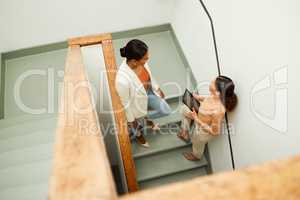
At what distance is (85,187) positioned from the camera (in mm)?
1186

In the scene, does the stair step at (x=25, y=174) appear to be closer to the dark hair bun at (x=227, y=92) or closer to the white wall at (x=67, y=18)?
the dark hair bun at (x=227, y=92)

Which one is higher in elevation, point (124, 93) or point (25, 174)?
point (124, 93)

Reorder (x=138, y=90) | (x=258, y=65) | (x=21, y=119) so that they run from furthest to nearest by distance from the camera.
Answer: (x=21, y=119)
(x=138, y=90)
(x=258, y=65)

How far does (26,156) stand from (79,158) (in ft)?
9.31

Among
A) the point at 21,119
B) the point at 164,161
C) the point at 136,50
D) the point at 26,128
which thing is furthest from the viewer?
the point at 21,119

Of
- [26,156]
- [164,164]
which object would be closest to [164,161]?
[164,164]

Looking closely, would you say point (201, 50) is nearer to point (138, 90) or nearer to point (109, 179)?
point (138, 90)

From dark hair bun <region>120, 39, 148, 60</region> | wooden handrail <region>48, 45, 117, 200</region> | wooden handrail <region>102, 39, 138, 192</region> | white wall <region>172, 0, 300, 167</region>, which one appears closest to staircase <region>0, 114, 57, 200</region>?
wooden handrail <region>102, 39, 138, 192</region>

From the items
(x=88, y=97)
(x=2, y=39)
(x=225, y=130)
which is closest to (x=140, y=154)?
(x=225, y=130)

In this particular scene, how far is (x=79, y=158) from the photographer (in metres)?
1.39

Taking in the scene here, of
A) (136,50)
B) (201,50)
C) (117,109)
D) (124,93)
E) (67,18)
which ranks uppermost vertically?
(67,18)

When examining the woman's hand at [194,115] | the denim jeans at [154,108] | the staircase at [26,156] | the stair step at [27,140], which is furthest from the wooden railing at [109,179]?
the stair step at [27,140]

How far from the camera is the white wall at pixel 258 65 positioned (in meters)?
2.66

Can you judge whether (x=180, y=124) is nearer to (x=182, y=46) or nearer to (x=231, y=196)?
(x=182, y=46)
